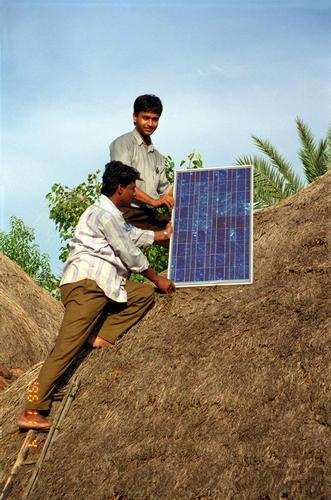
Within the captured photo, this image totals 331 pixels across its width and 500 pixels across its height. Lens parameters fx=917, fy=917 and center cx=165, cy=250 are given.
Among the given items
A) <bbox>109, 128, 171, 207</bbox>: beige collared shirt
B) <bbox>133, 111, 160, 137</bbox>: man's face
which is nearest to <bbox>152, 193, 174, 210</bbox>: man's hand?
<bbox>109, 128, 171, 207</bbox>: beige collared shirt

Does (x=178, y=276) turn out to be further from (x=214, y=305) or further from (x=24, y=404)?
(x=24, y=404)

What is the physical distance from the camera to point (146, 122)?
31.4 feet

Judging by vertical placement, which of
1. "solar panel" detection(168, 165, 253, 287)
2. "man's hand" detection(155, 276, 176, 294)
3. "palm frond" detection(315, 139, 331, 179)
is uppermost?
"palm frond" detection(315, 139, 331, 179)

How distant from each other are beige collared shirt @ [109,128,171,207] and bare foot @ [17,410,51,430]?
2.54 meters

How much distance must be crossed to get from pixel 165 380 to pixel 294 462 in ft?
5.82

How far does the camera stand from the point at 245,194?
31.1 ft

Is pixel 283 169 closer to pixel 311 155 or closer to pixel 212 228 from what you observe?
pixel 311 155

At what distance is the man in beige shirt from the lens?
31.2 ft

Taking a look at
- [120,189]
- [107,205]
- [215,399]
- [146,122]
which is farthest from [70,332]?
[146,122]

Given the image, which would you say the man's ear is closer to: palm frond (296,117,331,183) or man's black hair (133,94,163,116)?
man's black hair (133,94,163,116)

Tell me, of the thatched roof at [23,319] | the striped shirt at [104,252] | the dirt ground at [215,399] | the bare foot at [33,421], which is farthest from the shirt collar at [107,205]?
the thatched roof at [23,319]

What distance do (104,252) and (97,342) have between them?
3.34 feet

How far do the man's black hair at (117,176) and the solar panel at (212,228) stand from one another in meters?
1.01

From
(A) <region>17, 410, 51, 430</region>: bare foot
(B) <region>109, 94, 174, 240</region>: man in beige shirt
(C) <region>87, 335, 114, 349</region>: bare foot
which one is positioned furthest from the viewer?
(B) <region>109, 94, 174, 240</region>: man in beige shirt
